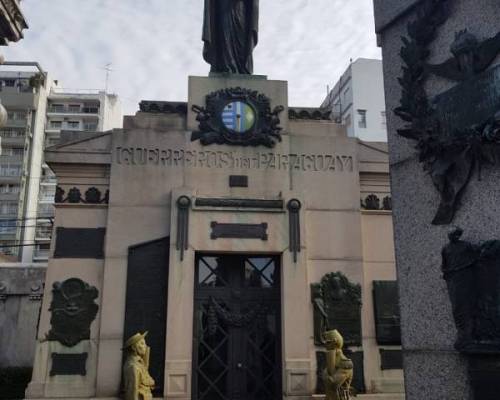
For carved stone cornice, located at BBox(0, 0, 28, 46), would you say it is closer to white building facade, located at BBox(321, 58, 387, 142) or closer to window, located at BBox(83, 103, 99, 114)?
white building facade, located at BBox(321, 58, 387, 142)

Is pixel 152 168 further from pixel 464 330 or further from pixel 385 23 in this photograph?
pixel 464 330

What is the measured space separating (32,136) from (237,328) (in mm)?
47002

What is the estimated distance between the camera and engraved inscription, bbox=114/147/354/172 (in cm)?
1111

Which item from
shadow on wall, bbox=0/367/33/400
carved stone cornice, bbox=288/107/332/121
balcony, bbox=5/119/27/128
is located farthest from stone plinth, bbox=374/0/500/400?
balcony, bbox=5/119/27/128

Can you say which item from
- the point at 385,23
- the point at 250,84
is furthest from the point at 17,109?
the point at 385,23

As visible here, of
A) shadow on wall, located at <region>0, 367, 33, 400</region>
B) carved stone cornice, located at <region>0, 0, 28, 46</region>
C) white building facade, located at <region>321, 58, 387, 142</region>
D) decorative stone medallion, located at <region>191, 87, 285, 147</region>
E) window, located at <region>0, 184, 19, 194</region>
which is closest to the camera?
A: carved stone cornice, located at <region>0, 0, 28, 46</region>

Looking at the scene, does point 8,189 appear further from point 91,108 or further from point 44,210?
point 91,108

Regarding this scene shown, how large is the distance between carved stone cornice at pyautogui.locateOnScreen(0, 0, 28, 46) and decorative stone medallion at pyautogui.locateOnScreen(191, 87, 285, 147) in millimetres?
4328

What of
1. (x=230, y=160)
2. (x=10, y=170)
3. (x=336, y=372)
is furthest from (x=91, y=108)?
(x=336, y=372)

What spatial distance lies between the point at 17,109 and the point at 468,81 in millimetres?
53991

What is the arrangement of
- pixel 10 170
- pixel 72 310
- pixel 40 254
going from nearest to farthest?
pixel 72 310, pixel 10 170, pixel 40 254

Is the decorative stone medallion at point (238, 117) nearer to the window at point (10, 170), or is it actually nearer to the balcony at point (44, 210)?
the window at point (10, 170)

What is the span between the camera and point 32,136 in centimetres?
5238

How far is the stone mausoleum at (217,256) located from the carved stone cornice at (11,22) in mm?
3729
